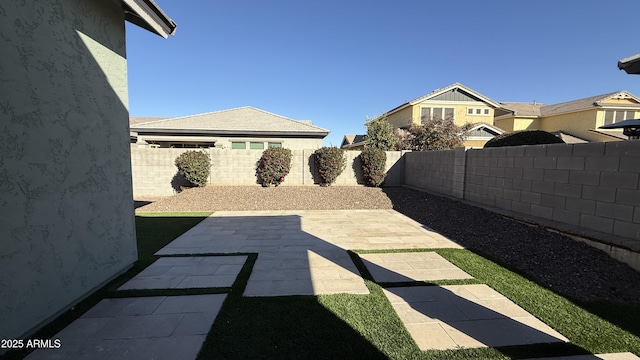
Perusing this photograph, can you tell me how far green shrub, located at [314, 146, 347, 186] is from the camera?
461 inches

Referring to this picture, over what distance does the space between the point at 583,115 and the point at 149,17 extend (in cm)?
3066

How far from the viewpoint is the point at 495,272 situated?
3.83m

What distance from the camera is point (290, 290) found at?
3289 millimetres

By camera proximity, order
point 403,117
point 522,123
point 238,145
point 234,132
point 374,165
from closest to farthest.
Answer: point 374,165 → point 234,132 → point 238,145 → point 522,123 → point 403,117

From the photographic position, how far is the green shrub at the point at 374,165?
11.8 meters

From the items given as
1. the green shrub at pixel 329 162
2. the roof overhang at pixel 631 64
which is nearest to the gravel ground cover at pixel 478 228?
the green shrub at pixel 329 162

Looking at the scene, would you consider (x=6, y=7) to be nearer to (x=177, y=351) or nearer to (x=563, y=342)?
(x=177, y=351)

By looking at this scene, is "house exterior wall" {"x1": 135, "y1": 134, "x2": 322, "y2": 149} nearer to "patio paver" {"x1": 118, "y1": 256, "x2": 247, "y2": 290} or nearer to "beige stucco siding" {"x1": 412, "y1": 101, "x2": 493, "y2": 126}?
"beige stucco siding" {"x1": 412, "y1": 101, "x2": 493, "y2": 126}

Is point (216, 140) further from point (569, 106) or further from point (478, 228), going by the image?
point (569, 106)

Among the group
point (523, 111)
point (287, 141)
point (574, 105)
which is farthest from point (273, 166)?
point (574, 105)

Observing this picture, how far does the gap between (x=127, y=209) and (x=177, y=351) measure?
257cm

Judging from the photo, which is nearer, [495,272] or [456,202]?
[495,272]

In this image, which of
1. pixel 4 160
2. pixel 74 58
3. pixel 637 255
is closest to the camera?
pixel 4 160

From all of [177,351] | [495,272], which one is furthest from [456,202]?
[177,351]
